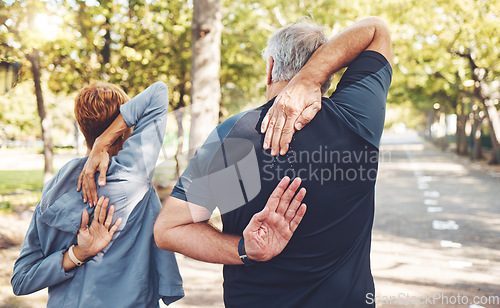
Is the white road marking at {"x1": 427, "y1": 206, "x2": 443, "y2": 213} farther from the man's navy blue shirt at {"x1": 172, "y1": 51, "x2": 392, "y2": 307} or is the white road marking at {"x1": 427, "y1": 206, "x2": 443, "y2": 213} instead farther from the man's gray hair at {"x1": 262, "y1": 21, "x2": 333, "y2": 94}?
the man's gray hair at {"x1": 262, "y1": 21, "x2": 333, "y2": 94}

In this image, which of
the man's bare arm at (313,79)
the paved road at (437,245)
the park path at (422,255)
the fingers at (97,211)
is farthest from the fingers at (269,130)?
the paved road at (437,245)

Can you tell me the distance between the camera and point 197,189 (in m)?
1.74

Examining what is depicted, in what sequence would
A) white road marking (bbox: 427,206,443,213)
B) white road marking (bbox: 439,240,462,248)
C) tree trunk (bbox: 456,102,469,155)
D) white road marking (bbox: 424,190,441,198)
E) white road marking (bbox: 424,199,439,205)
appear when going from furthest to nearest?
1. tree trunk (bbox: 456,102,469,155)
2. white road marking (bbox: 424,190,441,198)
3. white road marking (bbox: 424,199,439,205)
4. white road marking (bbox: 427,206,443,213)
5. white road marking (bbox: 439,240,462,248)

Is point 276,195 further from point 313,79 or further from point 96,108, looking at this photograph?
point 96,108

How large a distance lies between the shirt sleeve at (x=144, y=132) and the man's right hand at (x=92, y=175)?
6 centimetres

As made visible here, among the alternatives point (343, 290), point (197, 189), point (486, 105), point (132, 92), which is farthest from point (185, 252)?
point (486, 105)

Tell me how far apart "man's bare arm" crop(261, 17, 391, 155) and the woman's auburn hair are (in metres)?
0.91

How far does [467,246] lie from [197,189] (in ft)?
22.2

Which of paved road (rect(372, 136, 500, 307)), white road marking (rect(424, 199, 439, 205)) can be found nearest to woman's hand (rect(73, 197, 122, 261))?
paved road (rect(372, 136, 500, 307))

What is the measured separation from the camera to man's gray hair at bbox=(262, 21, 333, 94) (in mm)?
1804

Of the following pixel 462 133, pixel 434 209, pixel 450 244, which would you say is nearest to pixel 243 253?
pixel 450 244

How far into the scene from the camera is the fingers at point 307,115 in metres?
1.65

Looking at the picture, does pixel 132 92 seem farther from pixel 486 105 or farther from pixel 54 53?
pixel 486 105

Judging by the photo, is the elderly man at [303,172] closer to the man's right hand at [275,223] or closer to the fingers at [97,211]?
the man's right hand at [275,223]
